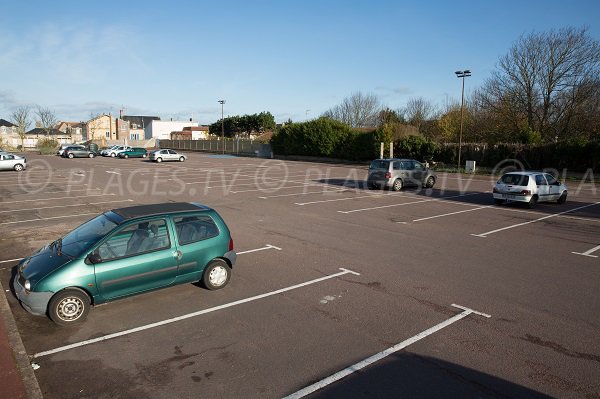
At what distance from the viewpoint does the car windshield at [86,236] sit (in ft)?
21.0

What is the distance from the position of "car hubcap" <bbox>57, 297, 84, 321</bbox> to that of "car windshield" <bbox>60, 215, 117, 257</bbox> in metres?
0.66

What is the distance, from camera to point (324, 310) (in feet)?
21.8

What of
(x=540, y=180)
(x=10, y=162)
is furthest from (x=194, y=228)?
(x=10, y=162)

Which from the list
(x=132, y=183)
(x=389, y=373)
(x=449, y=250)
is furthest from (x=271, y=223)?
(x=132, y=183)

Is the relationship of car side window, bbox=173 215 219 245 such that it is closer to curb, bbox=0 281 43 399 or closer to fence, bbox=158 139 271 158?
curb, bbox=0 281 43 399

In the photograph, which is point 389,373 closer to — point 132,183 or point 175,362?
point 175,362

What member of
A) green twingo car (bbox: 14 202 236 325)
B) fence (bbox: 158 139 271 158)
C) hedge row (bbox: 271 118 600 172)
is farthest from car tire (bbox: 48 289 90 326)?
fence (bbox: 158 139 271 158)

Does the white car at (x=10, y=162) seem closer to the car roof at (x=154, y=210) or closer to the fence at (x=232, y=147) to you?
the fence at (x=232, y=147)

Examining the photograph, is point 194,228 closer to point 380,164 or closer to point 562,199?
point 380,164

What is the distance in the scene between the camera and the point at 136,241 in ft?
21.9

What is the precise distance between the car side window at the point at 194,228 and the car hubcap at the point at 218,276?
0.61 metres

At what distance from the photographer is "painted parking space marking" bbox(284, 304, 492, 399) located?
4542 mm

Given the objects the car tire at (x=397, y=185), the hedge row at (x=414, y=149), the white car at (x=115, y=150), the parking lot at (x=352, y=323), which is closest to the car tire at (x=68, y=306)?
the parking lot at (x=352, y=323)

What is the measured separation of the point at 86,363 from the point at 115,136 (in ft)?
396
